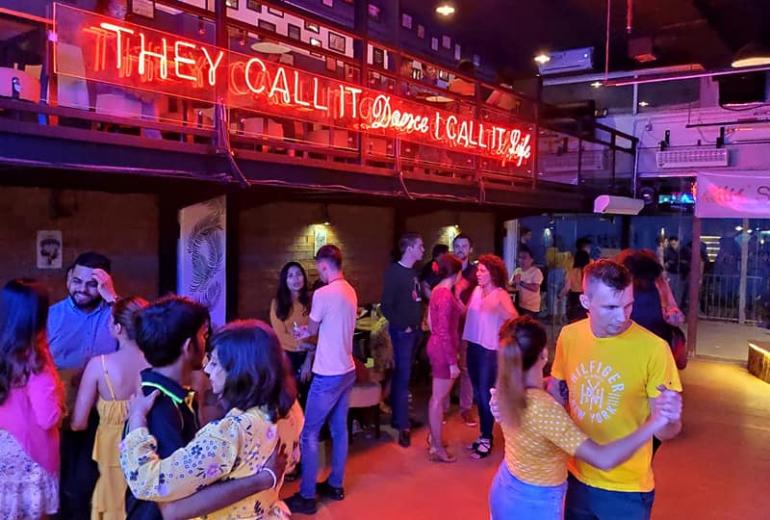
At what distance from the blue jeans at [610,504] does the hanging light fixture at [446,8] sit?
26.7ft

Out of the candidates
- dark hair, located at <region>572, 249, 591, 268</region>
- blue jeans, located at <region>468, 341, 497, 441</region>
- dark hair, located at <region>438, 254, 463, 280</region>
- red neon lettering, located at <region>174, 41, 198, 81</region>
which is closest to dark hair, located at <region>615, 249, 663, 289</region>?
blue jeans, located at <region>468, 341, 497, 441</region>

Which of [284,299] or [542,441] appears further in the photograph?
[284,299]

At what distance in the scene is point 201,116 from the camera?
222 inches

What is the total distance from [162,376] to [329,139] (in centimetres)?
467

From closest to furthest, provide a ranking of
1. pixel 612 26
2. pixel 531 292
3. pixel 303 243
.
A: pixel 303 243
pixel 531 292
pixel 612 26

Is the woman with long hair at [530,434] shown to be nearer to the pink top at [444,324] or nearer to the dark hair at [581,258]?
the pink top at [444,324]

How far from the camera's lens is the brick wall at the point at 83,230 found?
4.74 m

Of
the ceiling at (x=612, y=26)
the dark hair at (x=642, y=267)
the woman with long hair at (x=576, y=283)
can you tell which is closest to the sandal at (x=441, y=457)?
the dark hair at (x=642, y=267)

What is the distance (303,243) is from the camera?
736 centimetres

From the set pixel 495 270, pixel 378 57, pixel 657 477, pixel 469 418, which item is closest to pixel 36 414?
pixel 495 270

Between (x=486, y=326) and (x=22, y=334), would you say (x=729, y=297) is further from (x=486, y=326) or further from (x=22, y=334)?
(x=22, y=334)

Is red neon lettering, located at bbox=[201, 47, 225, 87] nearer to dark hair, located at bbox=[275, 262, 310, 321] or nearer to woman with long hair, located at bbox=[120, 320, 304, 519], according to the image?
dark hair, located at bbox=[275, 262, 310, 321]

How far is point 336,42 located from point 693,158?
6.92 m

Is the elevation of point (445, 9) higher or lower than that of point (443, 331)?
higher
